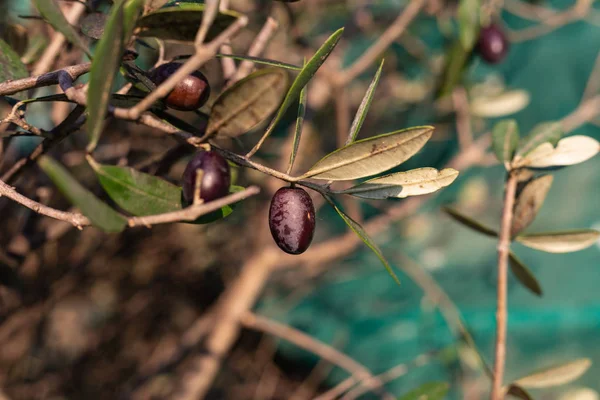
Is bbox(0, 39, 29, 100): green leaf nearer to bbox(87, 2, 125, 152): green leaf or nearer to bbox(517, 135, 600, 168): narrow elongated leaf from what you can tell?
bbox(87, 2, 125, 152): green leaf

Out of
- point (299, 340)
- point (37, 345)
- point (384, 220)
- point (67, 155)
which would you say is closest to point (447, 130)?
point (384, 220)

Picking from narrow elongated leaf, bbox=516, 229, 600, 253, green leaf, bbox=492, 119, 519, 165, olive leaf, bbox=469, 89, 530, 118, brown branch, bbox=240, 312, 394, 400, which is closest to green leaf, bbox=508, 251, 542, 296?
narrow elongated leaf, bbox=516, 229, 600, 253

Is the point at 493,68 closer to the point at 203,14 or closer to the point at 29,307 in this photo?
the point at 29,307

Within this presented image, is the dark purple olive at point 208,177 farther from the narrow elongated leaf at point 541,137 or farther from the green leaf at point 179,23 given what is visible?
the narrow elongated leaf at point 541,137

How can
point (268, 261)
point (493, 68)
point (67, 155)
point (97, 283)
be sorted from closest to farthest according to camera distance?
point (67, 155), point (268, 261), point (493, 68), point (97, 283)

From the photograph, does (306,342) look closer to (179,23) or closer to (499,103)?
(499,103)

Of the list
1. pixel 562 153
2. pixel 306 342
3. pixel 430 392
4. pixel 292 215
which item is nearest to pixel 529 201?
pixel 562 153
